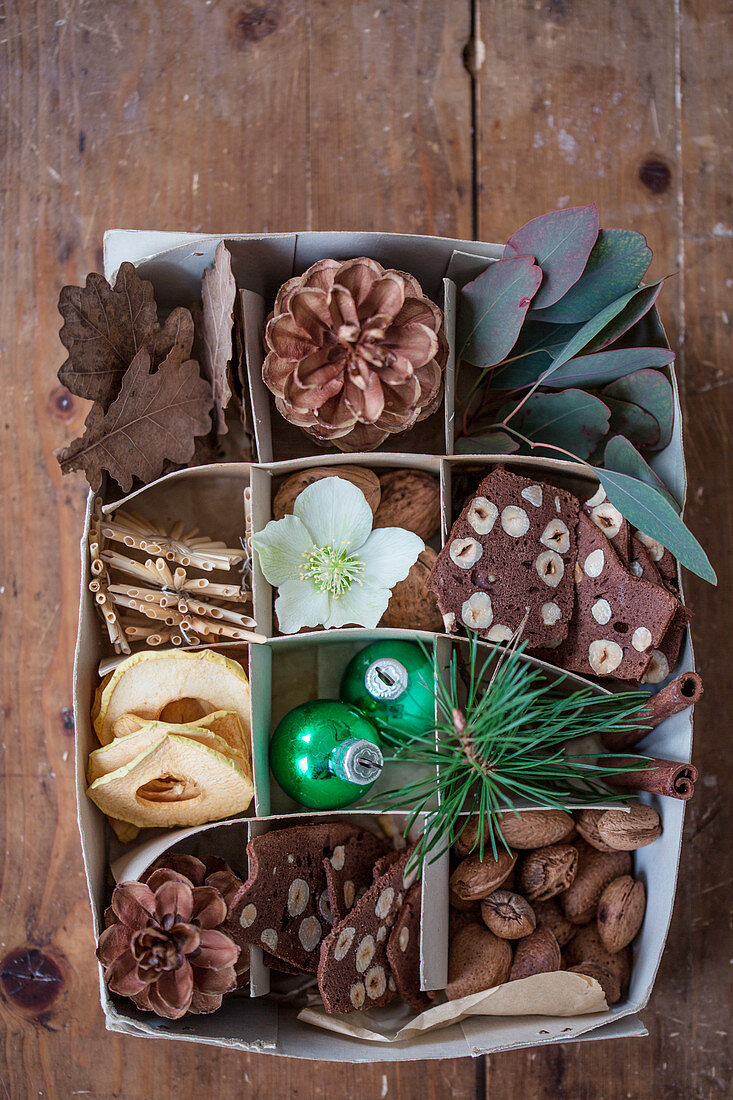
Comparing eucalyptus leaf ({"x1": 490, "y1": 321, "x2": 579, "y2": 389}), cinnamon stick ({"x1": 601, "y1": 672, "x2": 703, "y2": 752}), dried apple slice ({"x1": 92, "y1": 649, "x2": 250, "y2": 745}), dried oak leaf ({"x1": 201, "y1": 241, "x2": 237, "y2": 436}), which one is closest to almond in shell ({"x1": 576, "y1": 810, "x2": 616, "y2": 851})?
cinnamon stick ({"x1": 601, "y1": 672, "x2": 703, "y2": 752})

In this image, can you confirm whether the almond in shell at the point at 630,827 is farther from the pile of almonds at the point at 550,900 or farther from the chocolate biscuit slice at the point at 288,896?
the chocolate biscuit slice at the point at 288,896

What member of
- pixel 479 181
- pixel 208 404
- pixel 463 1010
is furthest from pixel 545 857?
pixel 479 181

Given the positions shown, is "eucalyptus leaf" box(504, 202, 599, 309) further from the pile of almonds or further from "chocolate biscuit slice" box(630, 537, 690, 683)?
the pile of almonds

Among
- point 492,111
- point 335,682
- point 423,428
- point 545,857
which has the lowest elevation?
point 545,857

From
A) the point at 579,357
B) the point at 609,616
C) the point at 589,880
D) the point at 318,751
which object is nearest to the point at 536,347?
the point at 579,357

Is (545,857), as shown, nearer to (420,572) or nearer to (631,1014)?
(631,1014)

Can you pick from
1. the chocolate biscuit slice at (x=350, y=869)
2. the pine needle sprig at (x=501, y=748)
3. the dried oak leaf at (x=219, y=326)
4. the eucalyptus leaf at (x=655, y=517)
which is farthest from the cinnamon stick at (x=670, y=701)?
the dried oak leaf at (x=219, y=326)
